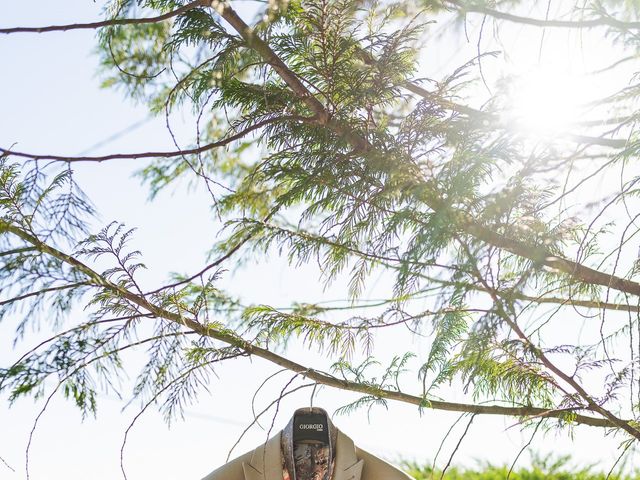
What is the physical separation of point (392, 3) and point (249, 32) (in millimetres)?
310

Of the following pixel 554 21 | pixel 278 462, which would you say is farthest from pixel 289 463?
pixel 554 21

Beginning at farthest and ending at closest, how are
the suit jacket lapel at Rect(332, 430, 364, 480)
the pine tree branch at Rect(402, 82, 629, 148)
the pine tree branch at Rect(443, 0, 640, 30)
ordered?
the suit jacket lapel at Rect(332, 430, 364, 480) → the pine tree branch at Rect(402, 82, 629, 148) → the pine tree branch at Rect(443, 0, 640, 30)

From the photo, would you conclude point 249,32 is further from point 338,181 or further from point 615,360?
point 615,360

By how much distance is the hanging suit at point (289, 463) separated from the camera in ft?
4.42

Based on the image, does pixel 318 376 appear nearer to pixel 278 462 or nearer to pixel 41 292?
pixel 278 462

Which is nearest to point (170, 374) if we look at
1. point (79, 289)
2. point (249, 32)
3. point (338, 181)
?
point (79, 289)

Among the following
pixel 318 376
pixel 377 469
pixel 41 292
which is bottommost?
pixel 377 469

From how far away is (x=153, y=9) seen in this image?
4.52ft

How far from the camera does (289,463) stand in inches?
52.9

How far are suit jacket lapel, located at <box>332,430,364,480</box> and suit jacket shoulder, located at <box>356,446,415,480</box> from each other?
2 centimetres

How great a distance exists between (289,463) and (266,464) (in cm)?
4

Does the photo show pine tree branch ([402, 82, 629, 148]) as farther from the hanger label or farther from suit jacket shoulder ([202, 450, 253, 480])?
suit jacket shoulder ([202, 450, 253, 480])

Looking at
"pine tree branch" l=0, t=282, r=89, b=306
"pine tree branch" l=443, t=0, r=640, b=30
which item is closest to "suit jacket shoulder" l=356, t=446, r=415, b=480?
"pine tree branch" l=0, t=282, r=89, b=306

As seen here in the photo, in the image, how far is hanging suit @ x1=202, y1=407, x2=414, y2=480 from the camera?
135 centimetres
